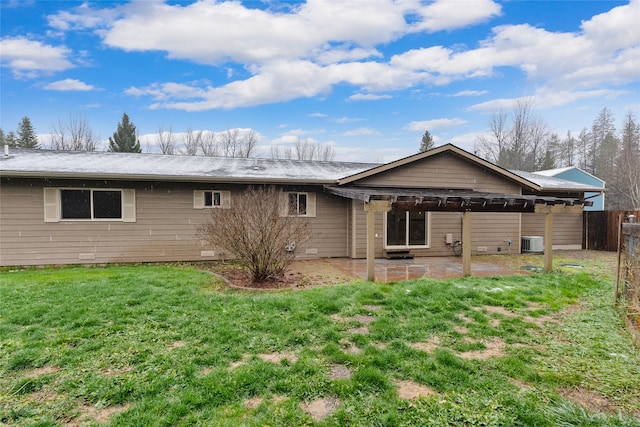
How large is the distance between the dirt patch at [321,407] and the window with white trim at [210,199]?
7795 mm

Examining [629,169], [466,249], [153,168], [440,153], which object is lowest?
[466,249]

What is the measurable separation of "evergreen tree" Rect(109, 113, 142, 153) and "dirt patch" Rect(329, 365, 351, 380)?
33.6m

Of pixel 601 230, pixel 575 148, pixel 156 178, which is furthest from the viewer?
pixel 575 148

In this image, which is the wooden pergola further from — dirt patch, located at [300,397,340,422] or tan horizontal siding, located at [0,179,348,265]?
dirt patch, located at [300,397,340,422]

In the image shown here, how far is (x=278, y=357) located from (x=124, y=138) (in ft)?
111

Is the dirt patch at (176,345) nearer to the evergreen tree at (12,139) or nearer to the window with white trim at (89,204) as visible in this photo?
the window with white trim at (89,204)

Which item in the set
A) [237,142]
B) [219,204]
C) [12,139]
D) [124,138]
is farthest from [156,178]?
[12,139]

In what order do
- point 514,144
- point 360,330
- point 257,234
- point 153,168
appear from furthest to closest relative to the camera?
point 514,144, point 153,168, point 257,234, point 360,330

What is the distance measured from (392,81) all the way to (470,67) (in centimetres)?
404

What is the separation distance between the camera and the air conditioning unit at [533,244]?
11789 millimetres

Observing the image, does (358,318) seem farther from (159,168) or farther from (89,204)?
(89,204)

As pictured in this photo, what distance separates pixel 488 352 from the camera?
3580mm

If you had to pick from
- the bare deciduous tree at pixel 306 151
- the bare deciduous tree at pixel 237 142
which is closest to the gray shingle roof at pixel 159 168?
the bare deciduous tree at pixel 237 142

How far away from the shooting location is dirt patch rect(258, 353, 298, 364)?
133 inches
